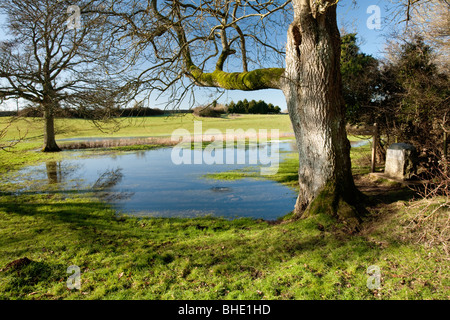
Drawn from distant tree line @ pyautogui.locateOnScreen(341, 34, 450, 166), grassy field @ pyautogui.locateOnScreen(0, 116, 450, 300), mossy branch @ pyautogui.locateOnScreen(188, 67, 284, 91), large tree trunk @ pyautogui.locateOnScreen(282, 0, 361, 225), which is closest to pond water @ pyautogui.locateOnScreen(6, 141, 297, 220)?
grassy field @ pyautogui.locateOnScreen(0, 116, 450, 300)

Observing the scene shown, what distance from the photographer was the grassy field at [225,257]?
3688 millimetres

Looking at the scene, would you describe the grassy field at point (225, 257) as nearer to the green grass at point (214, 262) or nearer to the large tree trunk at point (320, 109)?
the green grass at point (214, 262)

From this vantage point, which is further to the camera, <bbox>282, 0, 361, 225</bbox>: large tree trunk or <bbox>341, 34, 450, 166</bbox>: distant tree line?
<bbox>341, 34, 450, 166</bbox>: distant tree line

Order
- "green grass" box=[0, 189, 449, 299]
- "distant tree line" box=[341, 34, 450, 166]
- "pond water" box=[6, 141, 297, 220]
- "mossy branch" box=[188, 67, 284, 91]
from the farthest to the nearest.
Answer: "distant tree line" box=[341, 34, 450, 166]
"pond water" box=[6, 141, 297, 220]
"mossy branch" box=[188, 67, 284, 91]
"green grass" box=[0, 189, 449, 299]

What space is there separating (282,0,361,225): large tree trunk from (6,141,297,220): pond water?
5.71 feet

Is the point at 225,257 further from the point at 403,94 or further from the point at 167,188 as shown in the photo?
the point at 403,94

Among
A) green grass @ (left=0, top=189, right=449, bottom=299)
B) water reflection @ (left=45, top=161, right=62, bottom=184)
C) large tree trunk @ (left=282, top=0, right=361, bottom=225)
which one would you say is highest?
large tree trunk @ (left=282, top=0, right=361, bottom=225)

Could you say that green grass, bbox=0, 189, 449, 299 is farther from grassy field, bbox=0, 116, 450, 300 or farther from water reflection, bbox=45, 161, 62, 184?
water reflection, bbox=45, 161, 62, 184

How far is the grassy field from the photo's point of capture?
369 centimetres

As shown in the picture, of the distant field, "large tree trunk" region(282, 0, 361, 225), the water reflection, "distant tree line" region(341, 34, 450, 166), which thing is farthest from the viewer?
the distant field

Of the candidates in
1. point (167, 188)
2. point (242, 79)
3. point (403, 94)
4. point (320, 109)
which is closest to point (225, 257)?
point (320, 109)

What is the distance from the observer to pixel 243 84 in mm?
7414

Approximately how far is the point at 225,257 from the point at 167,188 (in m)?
6.37
